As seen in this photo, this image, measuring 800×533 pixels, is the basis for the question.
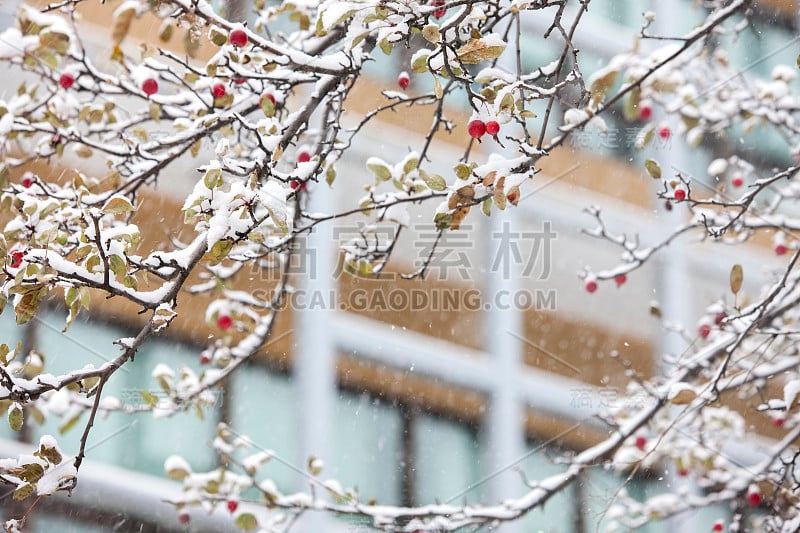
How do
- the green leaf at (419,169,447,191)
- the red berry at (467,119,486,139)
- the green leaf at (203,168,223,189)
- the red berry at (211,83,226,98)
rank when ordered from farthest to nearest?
the red berry at (211,83,226,98) → the green leaf at (419,169,447,191) → the red berry at (467,119,486,139) → the green leaf at (203,168,223,189)

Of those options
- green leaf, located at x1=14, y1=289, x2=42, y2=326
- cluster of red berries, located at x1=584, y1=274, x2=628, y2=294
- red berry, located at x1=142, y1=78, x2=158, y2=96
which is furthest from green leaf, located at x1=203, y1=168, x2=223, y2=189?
cluster of red berries, located at x1=584, y1=274, x2=628, y2=294

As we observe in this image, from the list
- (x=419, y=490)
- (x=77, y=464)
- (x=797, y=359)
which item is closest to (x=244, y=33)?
(x=77, y=464)

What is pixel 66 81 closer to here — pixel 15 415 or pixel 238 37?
pixel 238 37

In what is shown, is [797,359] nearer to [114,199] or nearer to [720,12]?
[720,12]

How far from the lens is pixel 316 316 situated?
3.91 m

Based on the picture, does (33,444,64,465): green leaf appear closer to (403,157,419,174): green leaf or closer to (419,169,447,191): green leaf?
(419,169,447,191): green leaf

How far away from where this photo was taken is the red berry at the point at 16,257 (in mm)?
1439

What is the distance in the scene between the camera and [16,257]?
4.78 feet

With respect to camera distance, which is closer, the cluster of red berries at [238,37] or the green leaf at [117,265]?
the green leaf at [117,265]

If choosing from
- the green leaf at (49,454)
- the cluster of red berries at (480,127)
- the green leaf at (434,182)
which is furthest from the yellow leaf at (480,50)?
the green leaf at (49,454)

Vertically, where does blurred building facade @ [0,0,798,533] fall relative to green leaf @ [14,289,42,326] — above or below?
above

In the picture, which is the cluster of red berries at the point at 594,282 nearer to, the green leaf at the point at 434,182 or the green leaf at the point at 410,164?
the green leaf at the point at 410,164

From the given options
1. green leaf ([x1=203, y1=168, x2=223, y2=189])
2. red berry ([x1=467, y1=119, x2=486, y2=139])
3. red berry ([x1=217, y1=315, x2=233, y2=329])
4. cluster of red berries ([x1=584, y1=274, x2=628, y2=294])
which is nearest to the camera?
green leaf ([x1=203, y1=168, x2=223, y2=189])

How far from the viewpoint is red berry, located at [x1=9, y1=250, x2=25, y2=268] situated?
1439mm
